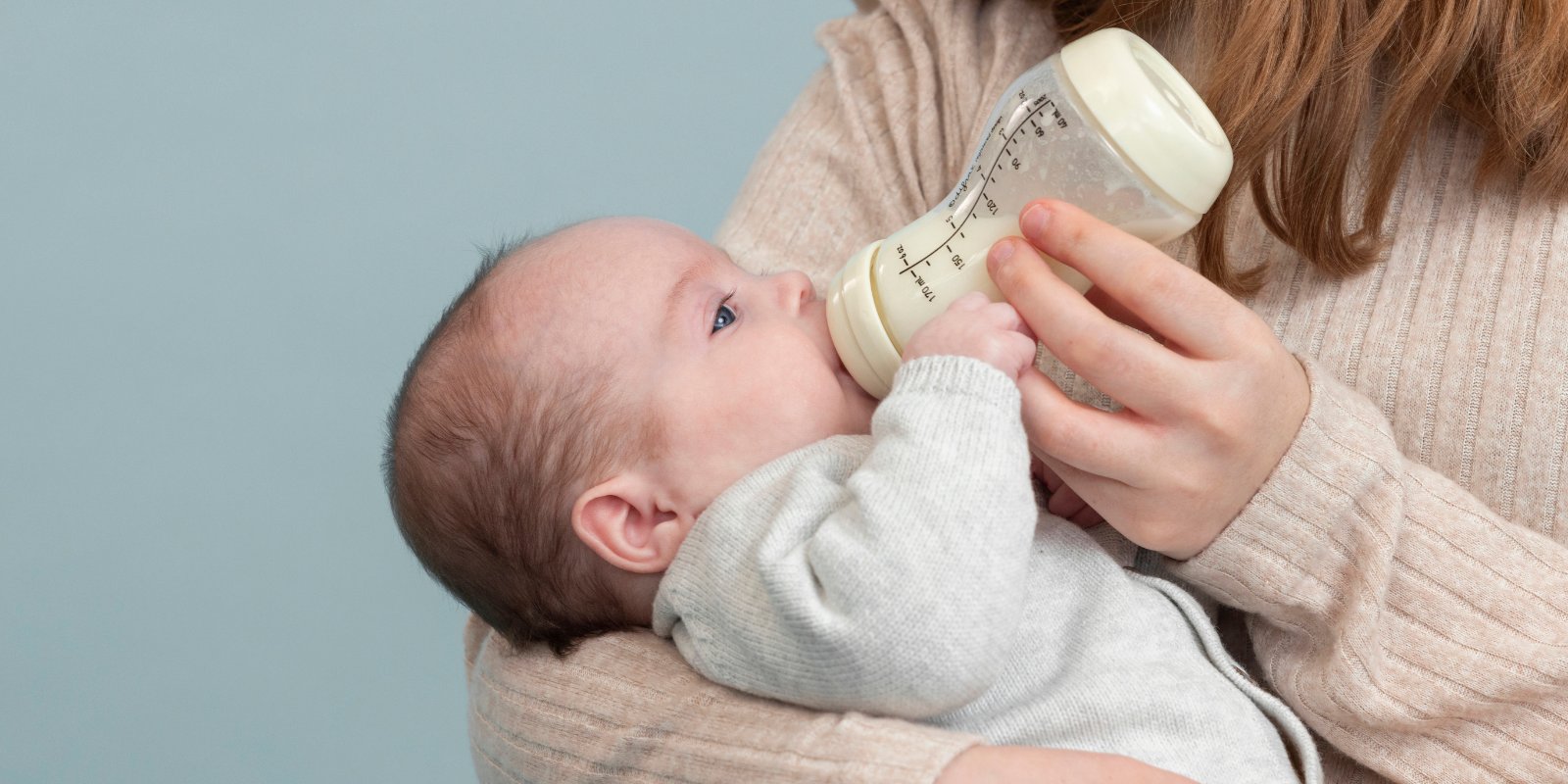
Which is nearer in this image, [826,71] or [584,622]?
[584,622]

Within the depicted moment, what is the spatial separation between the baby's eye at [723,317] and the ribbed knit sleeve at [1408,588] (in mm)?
361

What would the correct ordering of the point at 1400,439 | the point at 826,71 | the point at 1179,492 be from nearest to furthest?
the point at 1179,492 < the point at 1400,439 < the point at 826,71

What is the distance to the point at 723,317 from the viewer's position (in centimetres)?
86

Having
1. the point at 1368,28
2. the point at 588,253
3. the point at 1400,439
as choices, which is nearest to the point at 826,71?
the point at 588,253

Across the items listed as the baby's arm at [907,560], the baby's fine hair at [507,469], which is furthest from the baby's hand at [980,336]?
the baby's fine hair at [507,469]

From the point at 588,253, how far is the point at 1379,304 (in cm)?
58

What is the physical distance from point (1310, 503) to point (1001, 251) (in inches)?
9.9

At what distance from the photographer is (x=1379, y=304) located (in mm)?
852

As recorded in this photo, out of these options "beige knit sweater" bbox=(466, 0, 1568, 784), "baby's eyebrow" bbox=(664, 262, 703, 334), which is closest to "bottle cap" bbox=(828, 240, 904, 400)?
"baby's eyebrow" bbox=(664, 262, 703, 334)

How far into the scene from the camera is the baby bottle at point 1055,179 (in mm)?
660

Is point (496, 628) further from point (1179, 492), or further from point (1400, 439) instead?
point (1400, 439)

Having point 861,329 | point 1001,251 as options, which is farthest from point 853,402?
point 1001,251

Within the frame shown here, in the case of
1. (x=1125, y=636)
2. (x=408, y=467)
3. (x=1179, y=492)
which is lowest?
(x=1125, y=636)

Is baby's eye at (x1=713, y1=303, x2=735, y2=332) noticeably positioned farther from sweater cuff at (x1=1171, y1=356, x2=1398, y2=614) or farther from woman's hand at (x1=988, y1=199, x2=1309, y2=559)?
sweater cuff at (x1=1171, y1=356, x2=1398, y2=614)
